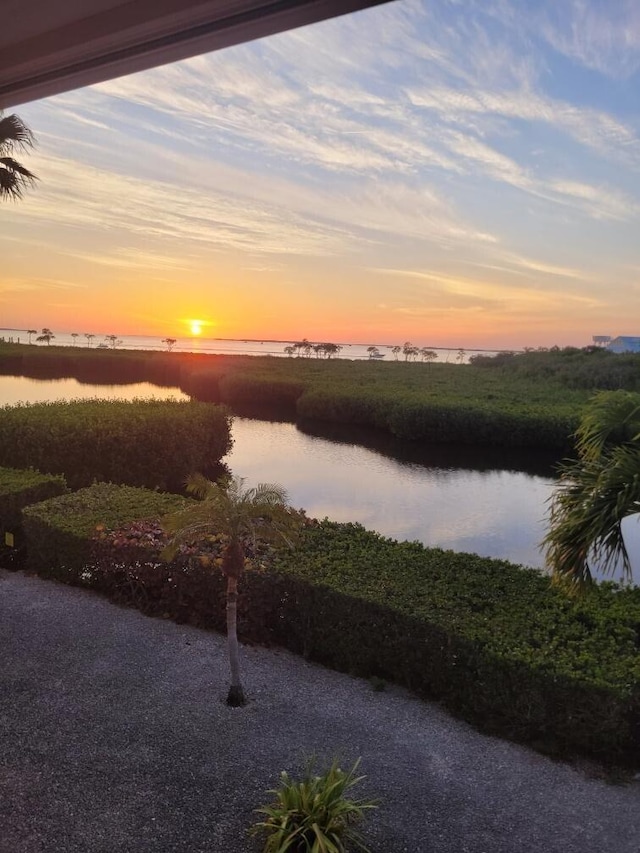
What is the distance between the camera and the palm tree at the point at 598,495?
5.47m

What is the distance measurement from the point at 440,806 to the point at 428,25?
208 inches

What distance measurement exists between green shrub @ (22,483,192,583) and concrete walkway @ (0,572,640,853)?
2.04m

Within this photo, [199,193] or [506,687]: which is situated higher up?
[199,193]

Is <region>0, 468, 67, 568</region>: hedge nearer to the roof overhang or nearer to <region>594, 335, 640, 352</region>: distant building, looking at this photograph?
the roof overhang

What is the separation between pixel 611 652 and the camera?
6344mm

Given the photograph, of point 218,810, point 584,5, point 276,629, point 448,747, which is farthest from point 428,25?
Answer: point 276,629

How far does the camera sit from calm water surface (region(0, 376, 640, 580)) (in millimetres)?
14789

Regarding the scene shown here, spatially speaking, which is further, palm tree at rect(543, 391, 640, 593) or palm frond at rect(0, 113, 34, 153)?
palm frond at rect(0, 113, 34, 153)

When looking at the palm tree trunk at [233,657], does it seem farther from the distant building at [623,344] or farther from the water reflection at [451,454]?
the distant building at [623,344]

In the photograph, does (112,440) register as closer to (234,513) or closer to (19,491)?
(19,491)

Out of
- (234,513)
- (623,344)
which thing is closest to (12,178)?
(234,513)

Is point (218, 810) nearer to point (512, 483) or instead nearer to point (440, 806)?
point (440, 806)

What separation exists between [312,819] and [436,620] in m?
2.85

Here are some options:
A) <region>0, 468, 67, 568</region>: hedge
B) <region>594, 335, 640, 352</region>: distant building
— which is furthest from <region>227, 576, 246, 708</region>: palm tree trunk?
<region>594, 335, 640, 352</region>: distant building
